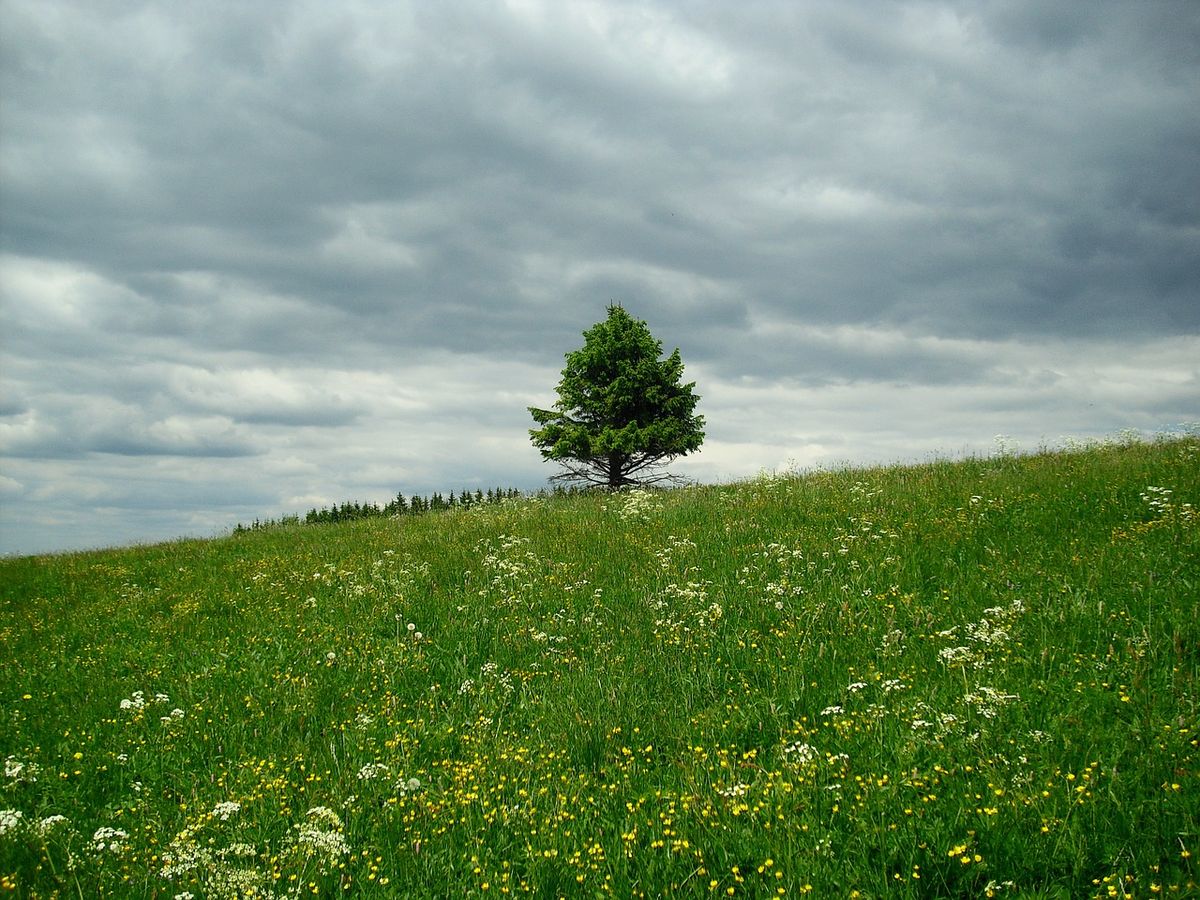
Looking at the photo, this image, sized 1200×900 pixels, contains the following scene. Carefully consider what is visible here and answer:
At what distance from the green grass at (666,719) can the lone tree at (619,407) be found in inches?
645

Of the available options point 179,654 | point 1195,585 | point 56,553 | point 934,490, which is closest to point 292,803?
point 179,654

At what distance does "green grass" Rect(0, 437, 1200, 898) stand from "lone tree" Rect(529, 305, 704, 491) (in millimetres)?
16382

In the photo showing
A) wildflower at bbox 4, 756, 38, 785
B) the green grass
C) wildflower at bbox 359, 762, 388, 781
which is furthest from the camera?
wildflower at bbox 4, 756, 38, 785

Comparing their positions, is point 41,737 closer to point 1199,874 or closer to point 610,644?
point 610,644

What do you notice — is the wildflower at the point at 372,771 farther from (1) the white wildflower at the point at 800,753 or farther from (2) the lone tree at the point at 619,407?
(2) the lone tree at the point at 619,407

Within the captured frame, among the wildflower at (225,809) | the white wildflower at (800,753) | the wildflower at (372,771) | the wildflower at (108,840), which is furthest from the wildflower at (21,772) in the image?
the white wildflower at (800,753)

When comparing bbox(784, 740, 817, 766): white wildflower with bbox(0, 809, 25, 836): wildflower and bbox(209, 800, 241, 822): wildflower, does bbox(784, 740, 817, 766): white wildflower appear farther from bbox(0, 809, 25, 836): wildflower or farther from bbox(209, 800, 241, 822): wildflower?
bbox(0, 809, 25, 836): wildflower

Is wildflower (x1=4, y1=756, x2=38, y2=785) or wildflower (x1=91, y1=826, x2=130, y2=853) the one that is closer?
wildflower (x1=91, y1=826, x2=130, y2=853)

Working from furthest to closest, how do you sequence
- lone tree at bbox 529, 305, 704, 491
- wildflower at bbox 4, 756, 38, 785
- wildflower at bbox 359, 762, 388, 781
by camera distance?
1. lone tree at bbox 529, 305, 704, 491
2. wildflower at bbox 4, 756, 38, 785
3. wildflower at bbox 359, 762, 388, 781

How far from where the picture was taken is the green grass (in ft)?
13.0

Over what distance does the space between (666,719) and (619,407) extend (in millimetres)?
22442

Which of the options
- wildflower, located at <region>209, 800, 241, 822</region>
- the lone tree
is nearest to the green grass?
wildflower, located at <region>209, 800, 241, 822</region>

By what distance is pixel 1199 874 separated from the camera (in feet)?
11.4

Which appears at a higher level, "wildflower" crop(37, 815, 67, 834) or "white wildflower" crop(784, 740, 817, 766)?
"white wildflower" crop(784, 740, 817, 766)
